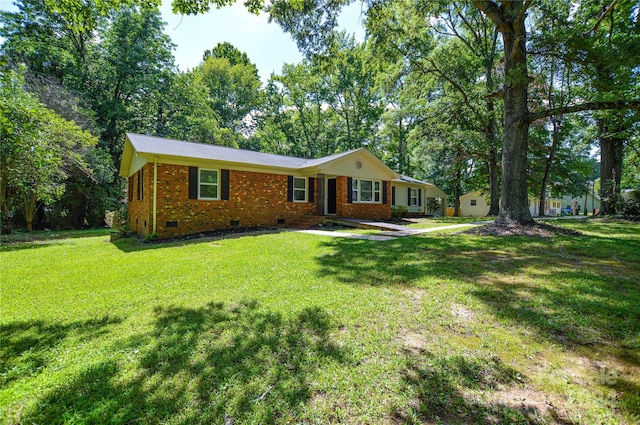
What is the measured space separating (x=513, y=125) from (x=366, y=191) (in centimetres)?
766

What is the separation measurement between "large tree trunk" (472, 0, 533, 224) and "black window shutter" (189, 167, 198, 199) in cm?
1108

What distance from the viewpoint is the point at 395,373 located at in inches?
89.2

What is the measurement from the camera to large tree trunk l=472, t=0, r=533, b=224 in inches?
353

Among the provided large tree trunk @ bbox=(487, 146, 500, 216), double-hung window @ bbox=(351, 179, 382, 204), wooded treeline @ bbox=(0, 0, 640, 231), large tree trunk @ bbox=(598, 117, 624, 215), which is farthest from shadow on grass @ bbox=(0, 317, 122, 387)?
large tree trunk @ bbox=(487, 146, 500, 216)

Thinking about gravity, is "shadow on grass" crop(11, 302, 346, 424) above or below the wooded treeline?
below

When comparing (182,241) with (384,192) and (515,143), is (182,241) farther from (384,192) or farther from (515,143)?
(515,143)

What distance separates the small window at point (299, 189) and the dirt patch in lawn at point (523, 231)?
25.4 ft

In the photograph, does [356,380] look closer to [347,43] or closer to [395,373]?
[395,373]

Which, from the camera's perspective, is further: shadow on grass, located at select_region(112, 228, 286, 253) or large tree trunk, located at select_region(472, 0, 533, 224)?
large tree trunk, located at select_region(472, 0, 533, 224)

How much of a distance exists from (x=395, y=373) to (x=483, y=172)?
25.1 metres

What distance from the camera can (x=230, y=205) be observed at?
1170 cm

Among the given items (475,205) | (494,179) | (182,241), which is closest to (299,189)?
(182,241)

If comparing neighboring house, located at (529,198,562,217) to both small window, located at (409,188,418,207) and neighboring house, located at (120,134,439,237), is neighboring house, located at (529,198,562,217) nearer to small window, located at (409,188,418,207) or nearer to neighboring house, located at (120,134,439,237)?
small window, located at (409,188,418,207)

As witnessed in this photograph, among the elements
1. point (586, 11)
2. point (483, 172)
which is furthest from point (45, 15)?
point (483, 172)
